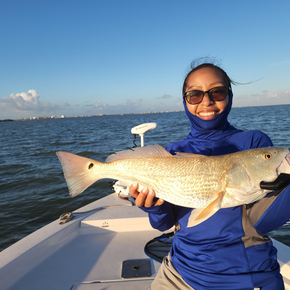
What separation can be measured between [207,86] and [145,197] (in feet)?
5.14

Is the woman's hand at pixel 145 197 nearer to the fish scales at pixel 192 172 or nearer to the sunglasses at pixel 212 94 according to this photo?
the fish scales at pixel 192 172

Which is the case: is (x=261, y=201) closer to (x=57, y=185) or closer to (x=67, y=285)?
(x=67, y=285)

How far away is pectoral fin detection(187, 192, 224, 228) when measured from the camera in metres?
2.06

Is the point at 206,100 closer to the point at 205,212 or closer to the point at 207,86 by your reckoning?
the point at 207,86

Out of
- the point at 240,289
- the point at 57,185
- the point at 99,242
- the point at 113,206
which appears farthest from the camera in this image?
the point at 57,185

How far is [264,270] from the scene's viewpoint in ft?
6.63

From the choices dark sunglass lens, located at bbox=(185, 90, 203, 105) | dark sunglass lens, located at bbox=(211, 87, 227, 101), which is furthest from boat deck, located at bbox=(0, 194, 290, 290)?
dark sunglass lens, located at bbox=(185, 90, 203, 105)

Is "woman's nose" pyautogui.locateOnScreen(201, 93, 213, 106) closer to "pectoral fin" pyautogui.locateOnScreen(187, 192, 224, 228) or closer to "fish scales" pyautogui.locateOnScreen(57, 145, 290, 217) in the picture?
"fish scales" pyautogui.locateOnScreen(57, 145, 290, 217)

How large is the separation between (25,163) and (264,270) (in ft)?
58.0

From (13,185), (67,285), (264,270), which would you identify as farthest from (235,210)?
(13,185)

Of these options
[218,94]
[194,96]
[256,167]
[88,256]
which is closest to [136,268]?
[88,256]

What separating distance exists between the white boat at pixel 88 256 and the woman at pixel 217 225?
52.8 inches

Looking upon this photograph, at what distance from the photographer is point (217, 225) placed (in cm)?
216

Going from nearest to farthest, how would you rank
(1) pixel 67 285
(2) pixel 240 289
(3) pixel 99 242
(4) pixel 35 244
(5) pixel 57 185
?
(2) pixel 240 289
(1) pixel 67 285
(4) pixel 35 244
(3) pixel 99 242
(5) pixel 57 185
